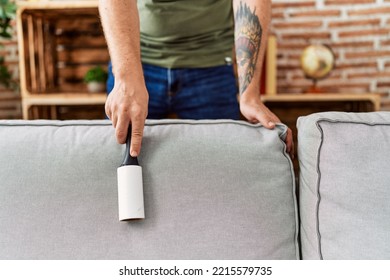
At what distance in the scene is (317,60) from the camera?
7.57ft

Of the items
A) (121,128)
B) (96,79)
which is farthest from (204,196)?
(96,79)

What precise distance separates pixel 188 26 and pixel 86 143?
1.85 feet

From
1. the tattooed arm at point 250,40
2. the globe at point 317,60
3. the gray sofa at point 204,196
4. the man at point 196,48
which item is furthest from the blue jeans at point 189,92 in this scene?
the globe at point 317,60

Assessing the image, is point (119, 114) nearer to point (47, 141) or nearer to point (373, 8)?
point (47, 141)

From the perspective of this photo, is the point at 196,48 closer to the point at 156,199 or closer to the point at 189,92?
the point at 189,92

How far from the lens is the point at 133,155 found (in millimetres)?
851

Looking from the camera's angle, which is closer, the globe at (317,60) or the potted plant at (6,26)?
the potted plant at (6,26)

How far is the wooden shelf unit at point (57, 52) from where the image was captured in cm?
215

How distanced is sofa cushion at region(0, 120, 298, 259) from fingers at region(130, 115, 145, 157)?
0.04 m

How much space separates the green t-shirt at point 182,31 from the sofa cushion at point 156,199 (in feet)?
1.51

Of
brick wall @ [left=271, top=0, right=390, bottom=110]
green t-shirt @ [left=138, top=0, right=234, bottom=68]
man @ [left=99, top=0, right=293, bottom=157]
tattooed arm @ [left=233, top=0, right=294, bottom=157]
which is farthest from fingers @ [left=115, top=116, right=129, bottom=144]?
brick wall @ [left=271, top=0, right=390, bottom=110]

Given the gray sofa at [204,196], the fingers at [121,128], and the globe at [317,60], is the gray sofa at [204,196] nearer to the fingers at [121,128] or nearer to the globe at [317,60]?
the fingers at [121,128]

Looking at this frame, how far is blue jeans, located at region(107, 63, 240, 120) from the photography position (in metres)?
1.30
